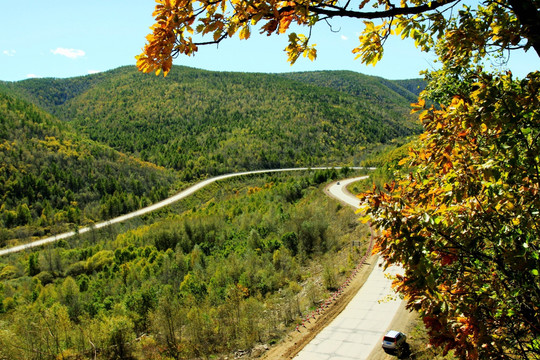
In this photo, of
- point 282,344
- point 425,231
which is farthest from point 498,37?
point 282,344

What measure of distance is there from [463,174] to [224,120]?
133259 millimetres

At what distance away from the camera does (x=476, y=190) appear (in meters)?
2.56

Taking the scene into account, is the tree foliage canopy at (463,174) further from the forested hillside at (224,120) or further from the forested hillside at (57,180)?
the forested hillside at (224,120)

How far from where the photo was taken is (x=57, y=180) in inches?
2665

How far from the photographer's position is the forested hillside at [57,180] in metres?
57.2

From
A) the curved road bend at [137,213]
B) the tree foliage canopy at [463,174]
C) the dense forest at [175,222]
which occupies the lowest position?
the curved road bend at [137,213]

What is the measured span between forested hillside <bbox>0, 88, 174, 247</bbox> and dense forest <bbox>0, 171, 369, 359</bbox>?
12842 mm

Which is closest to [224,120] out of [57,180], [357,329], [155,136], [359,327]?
[155,136]

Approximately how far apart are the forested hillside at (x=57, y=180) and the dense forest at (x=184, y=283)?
1284 centimetres

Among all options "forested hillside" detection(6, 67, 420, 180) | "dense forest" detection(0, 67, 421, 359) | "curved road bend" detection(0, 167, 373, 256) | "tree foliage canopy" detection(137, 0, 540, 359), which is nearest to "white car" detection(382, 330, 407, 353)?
"dense forest" detection(0, 67, 421, 359)

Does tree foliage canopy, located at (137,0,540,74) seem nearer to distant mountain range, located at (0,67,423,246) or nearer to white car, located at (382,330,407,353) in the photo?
white car, located at (382,330,407,353)

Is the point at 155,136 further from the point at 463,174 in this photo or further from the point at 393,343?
the point at 463,174

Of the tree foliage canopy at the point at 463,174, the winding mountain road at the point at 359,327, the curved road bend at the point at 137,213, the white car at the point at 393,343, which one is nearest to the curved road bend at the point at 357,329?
the winding mountain road at the point at 359,327

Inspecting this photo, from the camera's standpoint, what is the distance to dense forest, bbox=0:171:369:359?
571 inches
